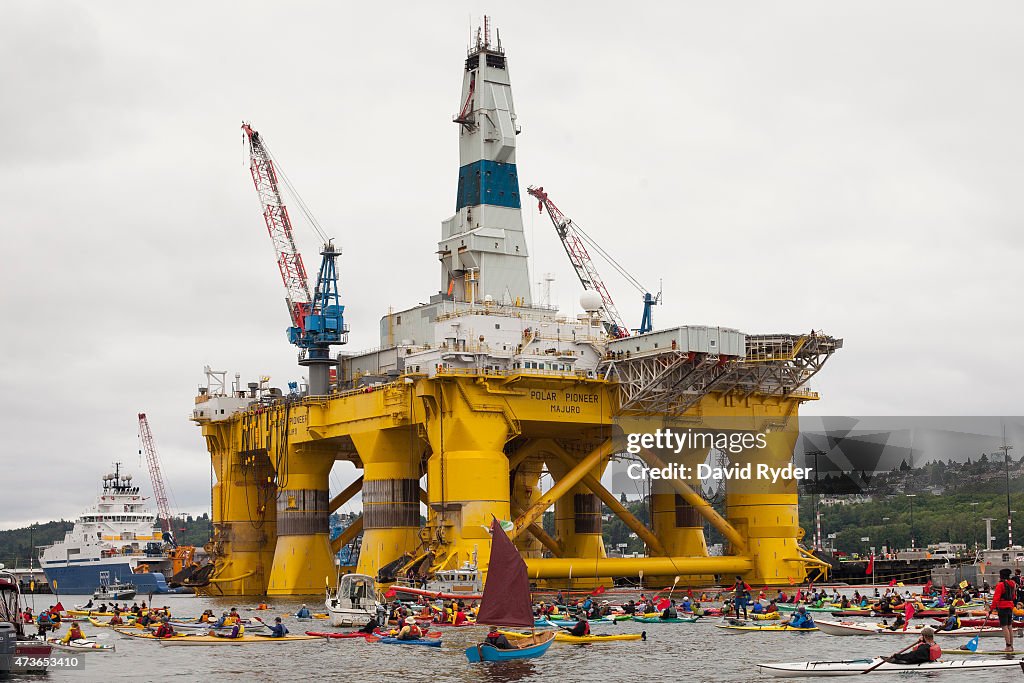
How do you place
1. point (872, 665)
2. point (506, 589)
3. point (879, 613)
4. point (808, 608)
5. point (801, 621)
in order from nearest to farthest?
point (872, 665) → point (506, 589) → point (801, 621) → point (879, 613) → point (808, 608)

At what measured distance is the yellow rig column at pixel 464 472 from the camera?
79.9 m

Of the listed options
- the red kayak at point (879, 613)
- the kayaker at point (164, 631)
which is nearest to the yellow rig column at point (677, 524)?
the red kayak at point (879, 613)

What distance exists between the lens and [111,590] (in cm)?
12156

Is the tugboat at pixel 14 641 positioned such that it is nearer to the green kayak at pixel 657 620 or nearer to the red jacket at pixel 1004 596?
the green kayak at pixel 657 620

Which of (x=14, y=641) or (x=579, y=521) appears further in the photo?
(x=579, y=521)

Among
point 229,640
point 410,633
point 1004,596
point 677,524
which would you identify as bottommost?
point 229,640

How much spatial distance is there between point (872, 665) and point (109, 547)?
109m

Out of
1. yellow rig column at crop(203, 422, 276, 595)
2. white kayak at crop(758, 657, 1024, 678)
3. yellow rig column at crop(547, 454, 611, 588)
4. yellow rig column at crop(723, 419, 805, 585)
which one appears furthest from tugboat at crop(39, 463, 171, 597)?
white kayak at crop(758, 657, 1024, 678)

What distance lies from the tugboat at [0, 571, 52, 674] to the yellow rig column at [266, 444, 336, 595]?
151ft

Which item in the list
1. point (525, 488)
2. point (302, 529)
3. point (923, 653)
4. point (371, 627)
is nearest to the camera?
point (923, 653)

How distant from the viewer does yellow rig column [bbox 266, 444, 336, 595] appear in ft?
315

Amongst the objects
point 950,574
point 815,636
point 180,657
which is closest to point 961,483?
point 950,574

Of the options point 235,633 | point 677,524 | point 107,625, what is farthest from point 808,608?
point 107,625

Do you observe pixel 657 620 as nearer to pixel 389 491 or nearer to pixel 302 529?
pixel 389 491
